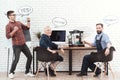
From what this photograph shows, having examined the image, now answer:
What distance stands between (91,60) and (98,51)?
322 mm

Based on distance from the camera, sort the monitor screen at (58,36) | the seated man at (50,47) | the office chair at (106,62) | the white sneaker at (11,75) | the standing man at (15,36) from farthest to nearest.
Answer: the monitor screen at (58,36)
the white sneaker at (11,75)
the standing man at (15,36)
the seated man at (50,47)
the office chair at (106,62)

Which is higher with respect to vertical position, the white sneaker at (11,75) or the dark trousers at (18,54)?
the dark trousers at (18,54)

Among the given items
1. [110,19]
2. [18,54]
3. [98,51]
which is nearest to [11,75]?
[18,54]

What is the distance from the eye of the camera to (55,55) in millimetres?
6375

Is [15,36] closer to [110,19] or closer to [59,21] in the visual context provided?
[59,21]

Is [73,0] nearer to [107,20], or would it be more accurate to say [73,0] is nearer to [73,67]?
[107,20]

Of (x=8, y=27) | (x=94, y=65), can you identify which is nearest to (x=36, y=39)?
(x=8, y=27)

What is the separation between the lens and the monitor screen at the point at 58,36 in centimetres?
706

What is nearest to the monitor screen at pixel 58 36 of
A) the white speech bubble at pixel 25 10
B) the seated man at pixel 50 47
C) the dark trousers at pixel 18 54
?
the seated man at pixel 50 47

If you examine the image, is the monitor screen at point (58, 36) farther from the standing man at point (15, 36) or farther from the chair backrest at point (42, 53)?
the chair backrest at point (42, 53)

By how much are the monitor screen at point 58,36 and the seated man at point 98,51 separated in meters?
0.55

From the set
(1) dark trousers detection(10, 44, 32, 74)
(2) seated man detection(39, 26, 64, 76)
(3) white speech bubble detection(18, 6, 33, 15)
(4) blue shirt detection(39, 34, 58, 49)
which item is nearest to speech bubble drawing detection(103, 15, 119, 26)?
(2) seated man detection(39, 26, 64, 76)

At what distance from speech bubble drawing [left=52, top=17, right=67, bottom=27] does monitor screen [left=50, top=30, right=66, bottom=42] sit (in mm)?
310

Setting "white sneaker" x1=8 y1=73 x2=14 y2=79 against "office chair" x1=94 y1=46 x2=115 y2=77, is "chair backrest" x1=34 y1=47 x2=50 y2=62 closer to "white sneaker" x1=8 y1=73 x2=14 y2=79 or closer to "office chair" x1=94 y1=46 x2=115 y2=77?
"white sneaker" x1=8 y1=73 x2=14 y2=79
